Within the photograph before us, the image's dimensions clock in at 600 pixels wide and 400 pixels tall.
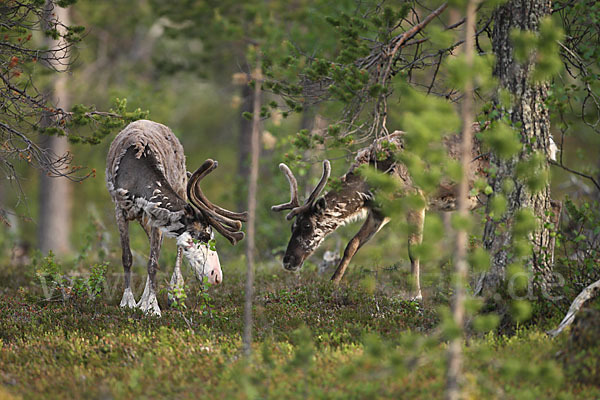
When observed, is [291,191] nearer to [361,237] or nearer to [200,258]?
[361,237]

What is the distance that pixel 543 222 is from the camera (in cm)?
737

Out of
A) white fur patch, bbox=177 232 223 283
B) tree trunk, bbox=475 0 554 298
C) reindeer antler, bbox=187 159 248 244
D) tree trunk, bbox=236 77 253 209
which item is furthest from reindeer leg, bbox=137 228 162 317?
tree trunk, bbox=236 77 253 209

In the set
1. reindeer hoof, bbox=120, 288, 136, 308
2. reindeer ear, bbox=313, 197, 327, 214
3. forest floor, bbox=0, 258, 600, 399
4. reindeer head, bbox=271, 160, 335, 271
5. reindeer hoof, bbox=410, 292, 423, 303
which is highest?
reindeer ear, bbox=313, 197, 327, 214

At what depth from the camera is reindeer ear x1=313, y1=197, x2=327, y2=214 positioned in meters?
9.52

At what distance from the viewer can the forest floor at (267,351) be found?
5434mm

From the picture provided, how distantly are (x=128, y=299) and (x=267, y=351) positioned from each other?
3.89 metres

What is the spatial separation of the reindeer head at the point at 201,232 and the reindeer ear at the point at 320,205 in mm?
→ 1230

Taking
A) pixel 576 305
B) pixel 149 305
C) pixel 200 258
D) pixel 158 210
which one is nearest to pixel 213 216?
pixel 200 258

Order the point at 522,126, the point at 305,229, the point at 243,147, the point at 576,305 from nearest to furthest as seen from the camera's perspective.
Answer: the point at 576,305 < the point at 522,126 < the point at 305,229 < the point at 243,147

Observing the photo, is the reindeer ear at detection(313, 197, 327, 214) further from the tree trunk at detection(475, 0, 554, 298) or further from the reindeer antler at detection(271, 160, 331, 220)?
the tree trunk at detection(475, 0, 554, 298)

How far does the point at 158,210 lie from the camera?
8.81m

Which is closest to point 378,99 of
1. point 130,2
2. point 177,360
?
point 177,360

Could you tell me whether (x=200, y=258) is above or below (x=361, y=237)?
below

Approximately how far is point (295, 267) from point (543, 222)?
374 cm
